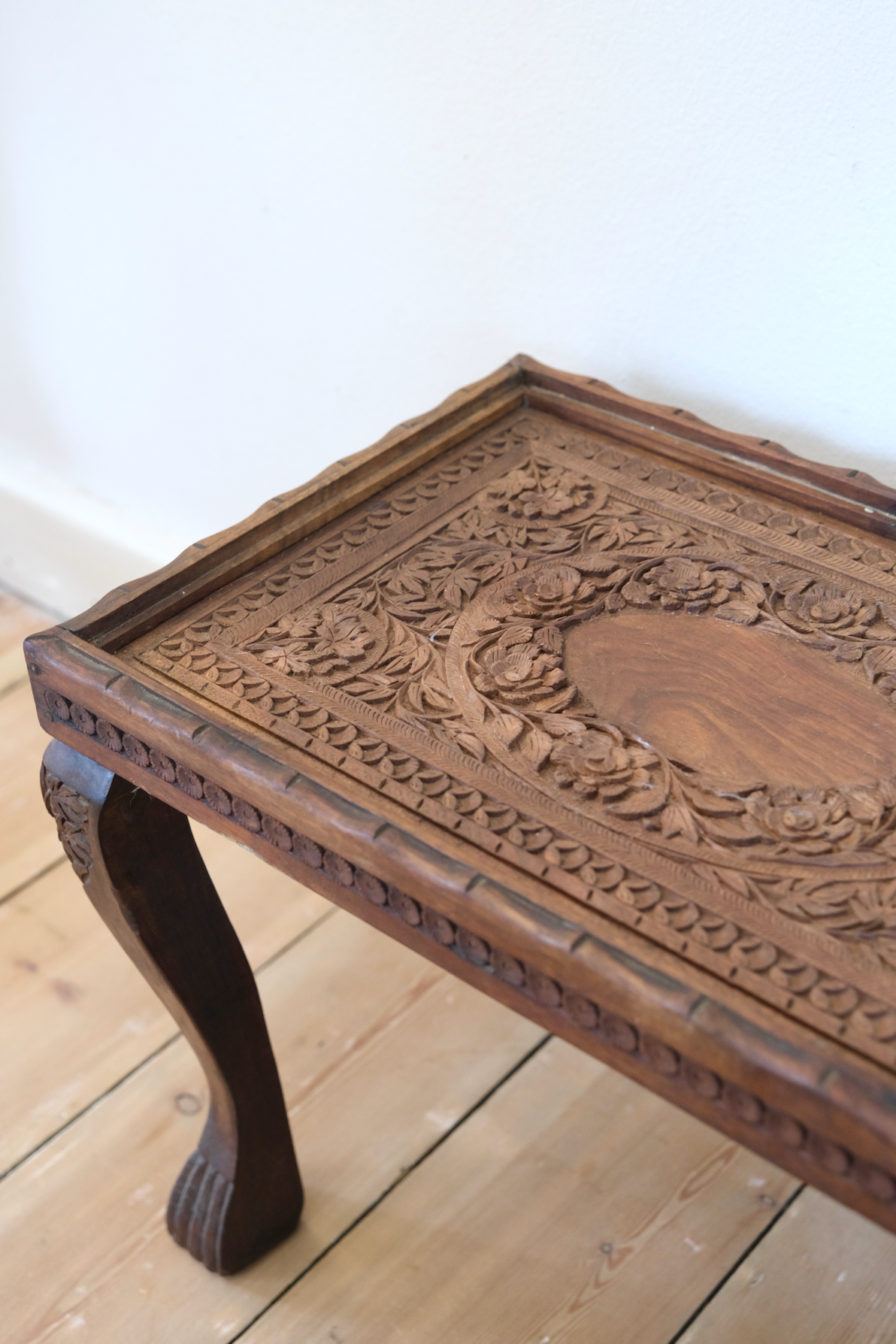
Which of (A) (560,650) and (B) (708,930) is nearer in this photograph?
(B) (708,930)

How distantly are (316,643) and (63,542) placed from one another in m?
1.05

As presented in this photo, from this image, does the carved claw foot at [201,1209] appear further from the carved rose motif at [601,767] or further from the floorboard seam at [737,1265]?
the carved rose motif at [601,767]

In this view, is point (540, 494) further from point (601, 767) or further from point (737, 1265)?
point (737, 1265)

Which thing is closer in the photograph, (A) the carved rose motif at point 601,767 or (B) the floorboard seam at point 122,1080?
(A) the carved rose motif at point 601,767

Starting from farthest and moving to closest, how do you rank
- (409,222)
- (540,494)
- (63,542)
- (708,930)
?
(63,542) → (409,222) → (540,494) → (708,930)

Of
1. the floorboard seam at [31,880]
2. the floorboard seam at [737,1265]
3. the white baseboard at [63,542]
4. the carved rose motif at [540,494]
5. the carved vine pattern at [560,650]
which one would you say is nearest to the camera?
the carved vine pattern at [560,650]

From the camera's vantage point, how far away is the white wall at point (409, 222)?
90 cm

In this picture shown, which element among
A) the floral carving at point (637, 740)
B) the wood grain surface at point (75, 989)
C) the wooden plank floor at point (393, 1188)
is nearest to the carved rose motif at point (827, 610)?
the floral carving at point (637, 740)

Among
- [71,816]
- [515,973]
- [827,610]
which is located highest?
[827,610]

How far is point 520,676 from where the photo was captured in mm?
753

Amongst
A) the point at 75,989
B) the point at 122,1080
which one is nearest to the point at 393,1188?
the point at 122,1080

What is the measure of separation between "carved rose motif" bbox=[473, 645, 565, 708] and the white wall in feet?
1.19

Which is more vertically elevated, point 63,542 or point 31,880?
point 63,542

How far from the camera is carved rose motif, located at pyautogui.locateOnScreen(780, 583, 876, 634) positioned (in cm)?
78
